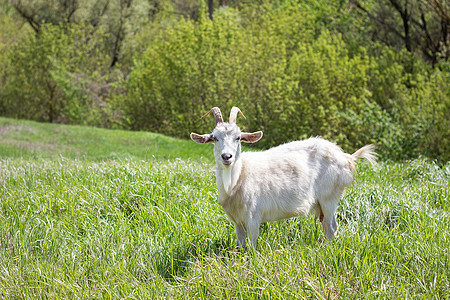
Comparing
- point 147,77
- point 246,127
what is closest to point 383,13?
point 246,127

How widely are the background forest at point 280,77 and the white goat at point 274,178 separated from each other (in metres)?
8.25

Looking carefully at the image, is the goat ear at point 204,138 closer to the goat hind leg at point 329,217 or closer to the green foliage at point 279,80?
the goat hind leg at point 329,217

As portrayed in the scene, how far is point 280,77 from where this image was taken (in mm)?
16406

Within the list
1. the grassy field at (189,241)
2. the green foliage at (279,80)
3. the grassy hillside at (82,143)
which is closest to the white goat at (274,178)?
the grassy field at (189,241)

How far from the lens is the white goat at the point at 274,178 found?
4.25 meters

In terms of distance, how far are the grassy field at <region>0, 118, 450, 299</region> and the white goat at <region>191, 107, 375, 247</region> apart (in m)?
0.25

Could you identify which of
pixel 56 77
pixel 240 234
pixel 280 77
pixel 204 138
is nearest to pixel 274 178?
pixel 240 234

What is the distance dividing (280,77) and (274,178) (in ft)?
39.9

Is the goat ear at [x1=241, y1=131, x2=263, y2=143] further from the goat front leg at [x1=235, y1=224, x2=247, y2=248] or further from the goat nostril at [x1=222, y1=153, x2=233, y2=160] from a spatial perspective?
the goat front leg at [x1=235, y1=224, x2=247, y2=248]

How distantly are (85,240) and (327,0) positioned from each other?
59.0ft

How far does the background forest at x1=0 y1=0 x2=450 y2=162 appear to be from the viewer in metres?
13.8

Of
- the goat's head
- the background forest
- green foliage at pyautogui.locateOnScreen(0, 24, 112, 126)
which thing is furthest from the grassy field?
green foliage at pyautogui.locateOnScreen(0, 24, 112, 126)

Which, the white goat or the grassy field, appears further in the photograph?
the white goat

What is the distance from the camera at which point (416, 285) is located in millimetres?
3598
